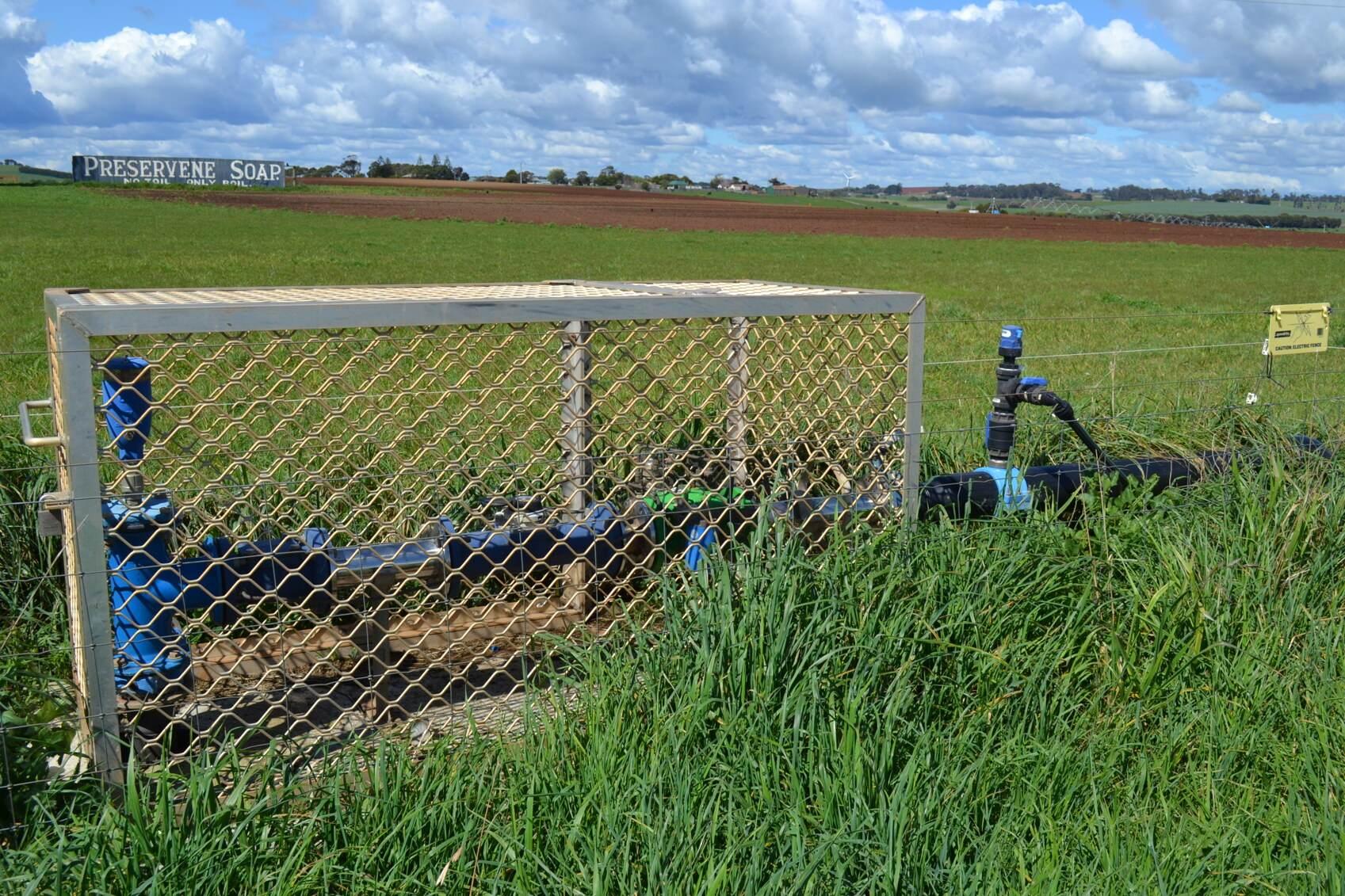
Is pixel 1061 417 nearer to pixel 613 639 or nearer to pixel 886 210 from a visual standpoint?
pixel 613 639

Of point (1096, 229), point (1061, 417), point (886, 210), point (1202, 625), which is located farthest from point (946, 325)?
point (886, 210)

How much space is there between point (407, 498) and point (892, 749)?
2461 millimetres

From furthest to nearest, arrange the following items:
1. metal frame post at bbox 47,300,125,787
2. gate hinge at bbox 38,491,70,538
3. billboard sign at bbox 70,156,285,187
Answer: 1. billboard sign at bbox 70,156,285,187
2. gate hinge at bbox 38,491,70,538
3. metal frame post at bbox 47,300,125,787

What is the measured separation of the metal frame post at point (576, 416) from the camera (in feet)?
12.8

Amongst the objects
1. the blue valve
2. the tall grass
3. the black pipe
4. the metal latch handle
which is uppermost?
the blue valve

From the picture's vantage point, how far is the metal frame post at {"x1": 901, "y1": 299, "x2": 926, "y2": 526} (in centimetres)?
432

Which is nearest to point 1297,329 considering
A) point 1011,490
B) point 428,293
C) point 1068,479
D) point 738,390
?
point 1068,479

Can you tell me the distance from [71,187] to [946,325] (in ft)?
236

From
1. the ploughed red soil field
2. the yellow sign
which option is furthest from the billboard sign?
the yellow sign

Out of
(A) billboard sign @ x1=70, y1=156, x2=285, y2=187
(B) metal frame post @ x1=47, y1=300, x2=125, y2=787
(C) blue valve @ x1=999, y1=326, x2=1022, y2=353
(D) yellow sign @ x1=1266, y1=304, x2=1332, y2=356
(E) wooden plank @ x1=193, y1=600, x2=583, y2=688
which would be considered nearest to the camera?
(B) metal frame post @ x1=47, y1=300, x2=125, y2=787

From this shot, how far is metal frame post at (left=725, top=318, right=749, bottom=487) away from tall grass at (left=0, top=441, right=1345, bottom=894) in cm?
34

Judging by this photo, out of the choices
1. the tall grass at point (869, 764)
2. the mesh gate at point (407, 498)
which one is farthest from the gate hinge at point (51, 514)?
the tall grass at point (869, 764)

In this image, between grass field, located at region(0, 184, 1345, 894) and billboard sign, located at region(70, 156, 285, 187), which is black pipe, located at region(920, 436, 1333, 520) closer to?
grass field, located at region(0, 184, 1345, 894)

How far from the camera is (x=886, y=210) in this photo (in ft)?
273
